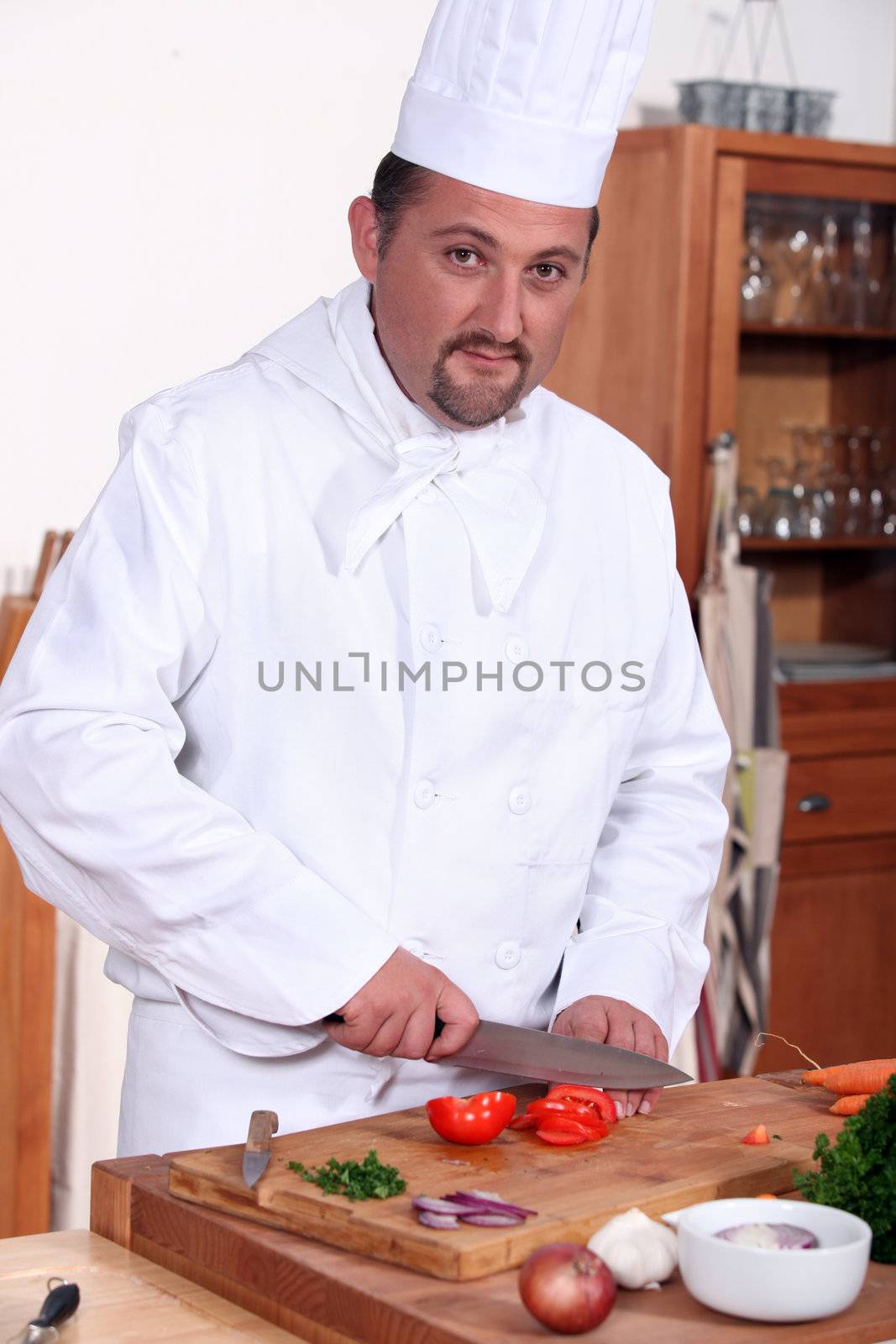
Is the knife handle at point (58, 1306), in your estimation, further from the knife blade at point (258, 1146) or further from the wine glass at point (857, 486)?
the wine glass at point (857, 486)

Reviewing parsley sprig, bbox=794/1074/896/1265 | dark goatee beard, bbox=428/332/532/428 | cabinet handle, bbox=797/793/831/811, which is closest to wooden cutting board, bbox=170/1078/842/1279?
parsley sprig, bbox=794/1074/896/1265

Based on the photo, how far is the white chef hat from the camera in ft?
5.45

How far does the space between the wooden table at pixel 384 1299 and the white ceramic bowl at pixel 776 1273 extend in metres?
0.01

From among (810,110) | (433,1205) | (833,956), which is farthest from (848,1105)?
(810,110)

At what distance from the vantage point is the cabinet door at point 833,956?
11.9 ft

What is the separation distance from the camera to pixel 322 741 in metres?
1.63

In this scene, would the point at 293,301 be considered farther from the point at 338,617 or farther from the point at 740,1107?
the point at 740,1107

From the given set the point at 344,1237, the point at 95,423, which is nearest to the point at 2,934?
the point at 95,423

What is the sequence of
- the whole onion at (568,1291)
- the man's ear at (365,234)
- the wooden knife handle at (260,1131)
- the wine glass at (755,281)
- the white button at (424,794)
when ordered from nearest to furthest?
the whole onion at (568,1291), the wooden knife handle at (260,1131), the white button at (424,794), the man's ear at (365,234), the wine glass at (755,281)

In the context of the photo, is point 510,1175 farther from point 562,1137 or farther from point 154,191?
point 154,191

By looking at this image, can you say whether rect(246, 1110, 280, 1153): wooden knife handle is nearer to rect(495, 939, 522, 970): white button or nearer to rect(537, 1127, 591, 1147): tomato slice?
rect(537, 1127, 591, 1147): tomato slice

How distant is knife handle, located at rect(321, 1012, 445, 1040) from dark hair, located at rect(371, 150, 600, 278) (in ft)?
2.39

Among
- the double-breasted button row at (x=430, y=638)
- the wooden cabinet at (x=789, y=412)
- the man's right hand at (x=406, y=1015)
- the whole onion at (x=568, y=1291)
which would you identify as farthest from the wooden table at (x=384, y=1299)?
the wooden cabinet at (x=789, y=412)

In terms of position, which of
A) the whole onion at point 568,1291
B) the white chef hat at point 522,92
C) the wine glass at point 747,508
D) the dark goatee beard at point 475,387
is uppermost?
the white chef hat at point 522,92
